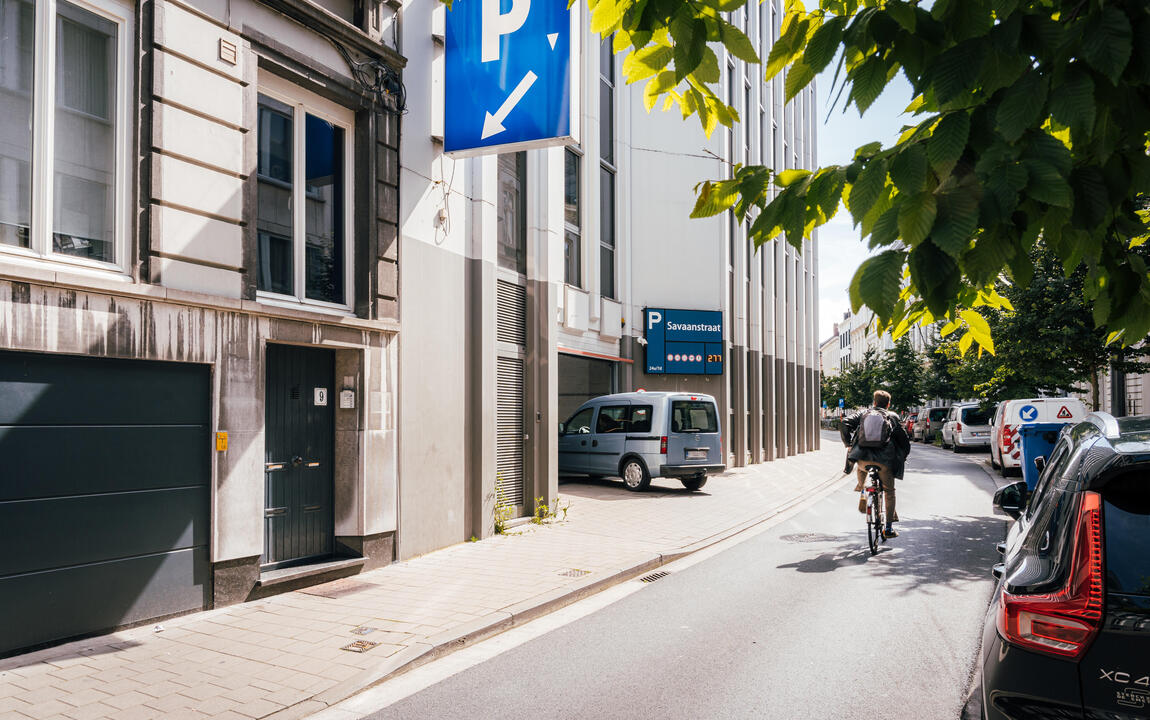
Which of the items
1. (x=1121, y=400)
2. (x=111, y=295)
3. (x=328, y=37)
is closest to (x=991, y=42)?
(x=111, y=295)

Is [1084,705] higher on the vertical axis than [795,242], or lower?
lower

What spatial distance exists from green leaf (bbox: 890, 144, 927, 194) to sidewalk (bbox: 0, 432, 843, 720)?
13.9 feet

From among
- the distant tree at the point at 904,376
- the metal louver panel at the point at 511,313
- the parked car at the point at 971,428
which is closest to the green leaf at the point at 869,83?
the metal louver panel at the point at 511,313

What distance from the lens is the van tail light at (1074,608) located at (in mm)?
2436

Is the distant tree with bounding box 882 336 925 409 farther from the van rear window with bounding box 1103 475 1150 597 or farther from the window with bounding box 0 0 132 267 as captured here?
the van rear window with bounding box 1103 475 1150 597

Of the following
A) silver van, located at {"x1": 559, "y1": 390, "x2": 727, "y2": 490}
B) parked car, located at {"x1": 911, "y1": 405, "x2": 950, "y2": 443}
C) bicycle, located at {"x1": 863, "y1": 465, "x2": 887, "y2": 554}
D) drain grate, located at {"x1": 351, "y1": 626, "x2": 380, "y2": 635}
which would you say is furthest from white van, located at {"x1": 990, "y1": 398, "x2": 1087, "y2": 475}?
parked car, located at {"x1": 911, "y1": 405, "x2": 950, "y2": 443}

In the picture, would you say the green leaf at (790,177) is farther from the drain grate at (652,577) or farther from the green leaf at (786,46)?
the drain grate at (652,577)

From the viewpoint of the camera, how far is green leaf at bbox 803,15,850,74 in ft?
8.60

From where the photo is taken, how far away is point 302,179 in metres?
8.30

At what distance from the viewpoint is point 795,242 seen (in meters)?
2.76

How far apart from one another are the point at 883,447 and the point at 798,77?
7875mm

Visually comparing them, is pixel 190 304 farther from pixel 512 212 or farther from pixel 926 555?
pixel 926 555

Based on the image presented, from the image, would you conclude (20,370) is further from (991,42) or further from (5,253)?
(991,42)

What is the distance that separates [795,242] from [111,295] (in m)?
5.37
